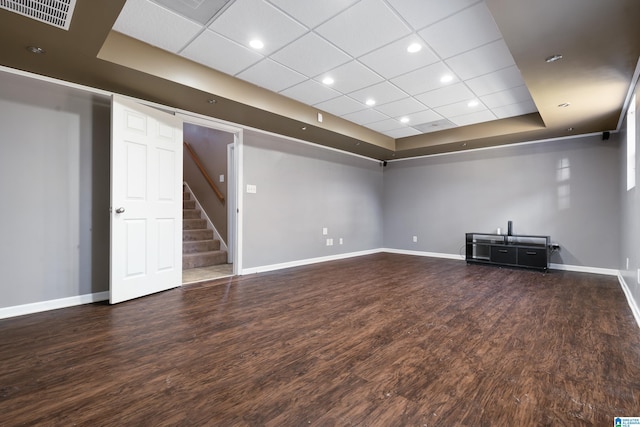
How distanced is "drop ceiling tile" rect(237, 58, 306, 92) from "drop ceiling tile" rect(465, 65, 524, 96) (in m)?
2.07

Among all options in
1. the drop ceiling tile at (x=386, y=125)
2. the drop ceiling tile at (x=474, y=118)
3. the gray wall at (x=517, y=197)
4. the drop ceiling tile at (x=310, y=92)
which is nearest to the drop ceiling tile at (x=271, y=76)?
the drop ceiling tile at (x=310, y=92)

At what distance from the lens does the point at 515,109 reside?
4.46 m

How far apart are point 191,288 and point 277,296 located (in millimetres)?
1180

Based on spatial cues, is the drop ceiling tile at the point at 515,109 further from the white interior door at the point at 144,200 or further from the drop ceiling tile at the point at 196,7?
the white interior door at the point at 144,200

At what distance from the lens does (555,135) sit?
195 inches

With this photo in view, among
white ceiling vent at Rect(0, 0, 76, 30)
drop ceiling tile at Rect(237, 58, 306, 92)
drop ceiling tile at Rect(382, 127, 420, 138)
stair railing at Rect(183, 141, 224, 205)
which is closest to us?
white ceiling vent at Rect(0, 0, 76, 30)

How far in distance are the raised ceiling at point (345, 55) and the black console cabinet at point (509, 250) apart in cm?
195

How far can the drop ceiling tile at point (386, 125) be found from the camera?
203 inches

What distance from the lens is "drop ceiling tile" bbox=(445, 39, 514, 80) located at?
9.33 ft

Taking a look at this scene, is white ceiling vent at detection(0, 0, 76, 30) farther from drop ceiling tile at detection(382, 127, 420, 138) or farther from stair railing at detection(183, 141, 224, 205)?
drop ceiling tile at detection(382, 127, 420, 138)

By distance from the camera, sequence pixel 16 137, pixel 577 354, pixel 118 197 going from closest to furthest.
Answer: pixel 577 354 → pixel 16 137 → pixel 118 197

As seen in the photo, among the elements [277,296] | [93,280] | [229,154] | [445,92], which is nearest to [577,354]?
[277,296]

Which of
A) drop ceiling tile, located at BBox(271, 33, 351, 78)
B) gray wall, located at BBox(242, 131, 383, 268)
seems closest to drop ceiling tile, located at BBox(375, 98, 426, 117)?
drop ceiling tile, located at BBox(271, 33, 351, 78)

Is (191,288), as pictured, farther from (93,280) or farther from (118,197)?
(118,197)
